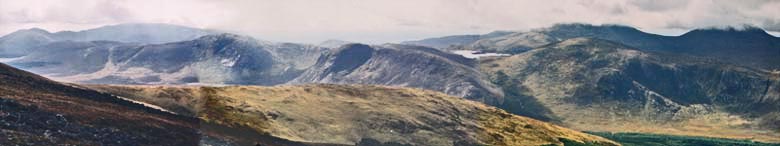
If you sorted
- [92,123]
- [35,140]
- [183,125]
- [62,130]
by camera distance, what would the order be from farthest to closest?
1. [183,125]
2. [92,123]
3. [62,130]
4. [35,140]

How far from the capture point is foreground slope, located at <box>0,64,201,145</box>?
113750mm

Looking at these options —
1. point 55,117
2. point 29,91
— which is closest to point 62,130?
point 55,117

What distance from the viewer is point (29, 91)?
458ft

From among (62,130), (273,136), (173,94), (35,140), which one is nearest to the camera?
(35,140)

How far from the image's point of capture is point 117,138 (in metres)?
123

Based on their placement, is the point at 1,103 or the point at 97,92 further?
the point at 97,92

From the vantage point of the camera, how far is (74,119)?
4963 inches

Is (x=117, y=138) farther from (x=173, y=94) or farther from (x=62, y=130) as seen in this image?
(x=173, y=94)

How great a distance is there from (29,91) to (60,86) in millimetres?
15299

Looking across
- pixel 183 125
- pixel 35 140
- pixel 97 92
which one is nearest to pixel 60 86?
pixel 97 92

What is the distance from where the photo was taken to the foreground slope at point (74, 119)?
114 m

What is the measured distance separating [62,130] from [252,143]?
151 feet

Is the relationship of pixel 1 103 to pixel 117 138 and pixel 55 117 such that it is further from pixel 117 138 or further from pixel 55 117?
pixel 117 138

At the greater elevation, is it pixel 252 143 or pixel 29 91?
pixel 29 91
